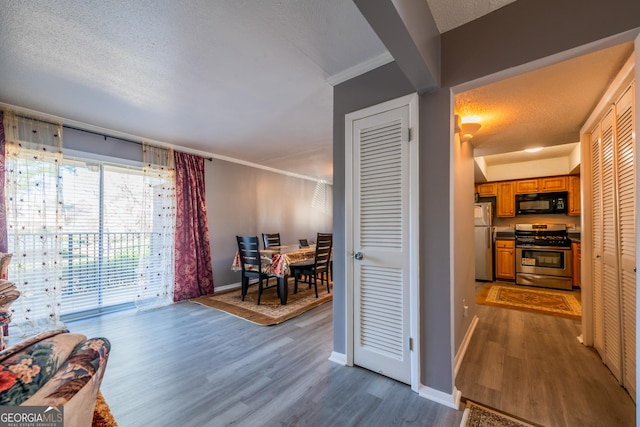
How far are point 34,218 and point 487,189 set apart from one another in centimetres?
749

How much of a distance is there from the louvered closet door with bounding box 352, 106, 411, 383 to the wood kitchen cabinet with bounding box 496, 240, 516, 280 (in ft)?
15.0

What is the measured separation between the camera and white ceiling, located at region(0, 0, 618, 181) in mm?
1536

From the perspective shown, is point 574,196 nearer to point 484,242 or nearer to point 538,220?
point 538,220

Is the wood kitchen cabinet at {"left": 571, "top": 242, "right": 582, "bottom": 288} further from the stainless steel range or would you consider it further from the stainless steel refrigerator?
the stainless steel refrigerator

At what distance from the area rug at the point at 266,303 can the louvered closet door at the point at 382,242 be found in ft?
4.71

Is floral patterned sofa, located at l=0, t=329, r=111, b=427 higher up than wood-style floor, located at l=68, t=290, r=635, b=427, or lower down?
higher up

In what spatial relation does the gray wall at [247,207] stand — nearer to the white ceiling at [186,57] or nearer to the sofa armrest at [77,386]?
the white ceiling at [186,57]

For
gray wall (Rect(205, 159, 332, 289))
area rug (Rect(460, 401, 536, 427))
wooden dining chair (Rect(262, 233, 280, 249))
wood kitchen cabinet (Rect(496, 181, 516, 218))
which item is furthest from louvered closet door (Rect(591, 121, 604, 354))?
gray wall (Rect(205, 159, 332, 289))

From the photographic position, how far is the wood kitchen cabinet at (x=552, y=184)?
16.1ft

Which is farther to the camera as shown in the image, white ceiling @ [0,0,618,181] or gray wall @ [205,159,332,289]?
gray wall @ [205,159,332,289]

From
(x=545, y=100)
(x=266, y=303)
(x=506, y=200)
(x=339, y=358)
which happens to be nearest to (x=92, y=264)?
(x=266, y=303)

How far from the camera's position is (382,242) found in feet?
6.44

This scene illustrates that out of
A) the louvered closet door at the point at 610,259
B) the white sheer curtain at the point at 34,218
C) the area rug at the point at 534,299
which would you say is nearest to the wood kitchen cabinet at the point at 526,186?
the area rug at the point at 534,299

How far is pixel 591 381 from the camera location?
193 cm
